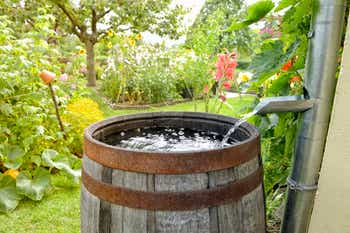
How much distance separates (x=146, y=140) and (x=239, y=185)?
0.41 m

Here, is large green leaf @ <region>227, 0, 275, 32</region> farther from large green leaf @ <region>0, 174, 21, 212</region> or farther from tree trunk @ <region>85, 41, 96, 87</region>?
tree trunk @ <region>85, 41, 96, 87</region>

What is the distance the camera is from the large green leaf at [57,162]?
8.02ft

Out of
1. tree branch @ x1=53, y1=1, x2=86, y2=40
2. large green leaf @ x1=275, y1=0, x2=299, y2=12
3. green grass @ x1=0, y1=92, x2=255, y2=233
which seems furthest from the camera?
tree branch @ x1=53, y1=1, x2=86, y2=40

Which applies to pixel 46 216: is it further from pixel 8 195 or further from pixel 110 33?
pixel 110 33

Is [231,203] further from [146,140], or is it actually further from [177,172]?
[146,140]

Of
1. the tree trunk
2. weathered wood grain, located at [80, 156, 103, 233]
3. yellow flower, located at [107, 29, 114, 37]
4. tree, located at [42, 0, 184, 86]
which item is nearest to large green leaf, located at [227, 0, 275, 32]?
weathered wood grain, located at [80, 156, 103, 233]

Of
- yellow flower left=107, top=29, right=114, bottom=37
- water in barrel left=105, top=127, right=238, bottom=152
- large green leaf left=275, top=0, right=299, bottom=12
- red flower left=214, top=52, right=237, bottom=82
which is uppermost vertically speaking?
yellow flower left=107, top=29, right=114, bottom=37

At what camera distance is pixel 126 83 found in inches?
212

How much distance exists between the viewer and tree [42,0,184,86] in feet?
17.2

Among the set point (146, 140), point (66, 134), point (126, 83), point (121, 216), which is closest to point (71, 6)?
point (126, 83)

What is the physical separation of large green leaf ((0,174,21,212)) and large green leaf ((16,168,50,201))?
4cm

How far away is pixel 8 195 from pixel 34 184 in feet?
0.58

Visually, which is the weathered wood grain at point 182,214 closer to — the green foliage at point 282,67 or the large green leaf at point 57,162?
the green foliage at point 282,67

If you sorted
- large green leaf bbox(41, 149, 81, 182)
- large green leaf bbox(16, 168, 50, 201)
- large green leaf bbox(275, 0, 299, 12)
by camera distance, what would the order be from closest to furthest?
large green leaf bbox(275, 0, 299, 12), large green leaf bbox(16, 168, 50, 201), large green leaf bbox(41, 149, 81, 182)
